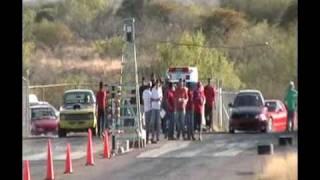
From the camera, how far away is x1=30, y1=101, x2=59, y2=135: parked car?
3422cm

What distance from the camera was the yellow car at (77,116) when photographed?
30844 millimetres

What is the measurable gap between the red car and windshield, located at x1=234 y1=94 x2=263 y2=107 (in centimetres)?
50

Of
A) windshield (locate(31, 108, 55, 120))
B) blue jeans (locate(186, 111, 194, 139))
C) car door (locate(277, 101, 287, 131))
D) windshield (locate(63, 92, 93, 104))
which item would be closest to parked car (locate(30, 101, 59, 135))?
windshield (locate(31, 108, 55, 120))

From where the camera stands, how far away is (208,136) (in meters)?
26.4

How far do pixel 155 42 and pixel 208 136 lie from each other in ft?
132

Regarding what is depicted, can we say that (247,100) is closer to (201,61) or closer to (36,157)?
(36,157)

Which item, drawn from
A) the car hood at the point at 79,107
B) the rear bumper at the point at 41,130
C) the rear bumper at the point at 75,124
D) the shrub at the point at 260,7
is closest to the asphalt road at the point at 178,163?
the rear bumper at the point at 75,124

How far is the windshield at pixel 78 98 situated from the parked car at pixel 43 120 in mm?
2494

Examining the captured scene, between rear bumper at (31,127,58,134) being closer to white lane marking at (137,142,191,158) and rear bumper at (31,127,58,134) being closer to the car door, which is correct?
the car door

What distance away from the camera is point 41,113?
34.4 m

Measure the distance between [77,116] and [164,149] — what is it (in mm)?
9364
